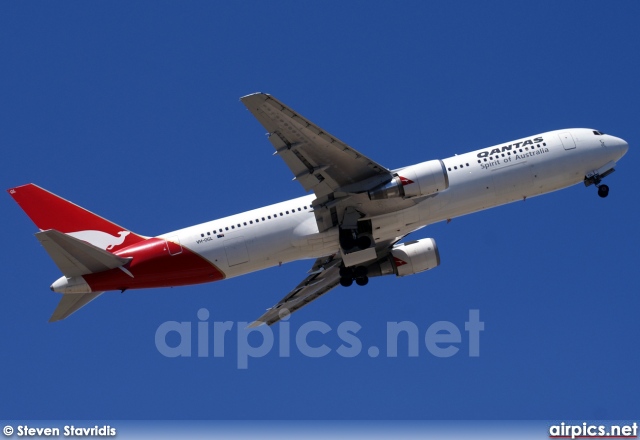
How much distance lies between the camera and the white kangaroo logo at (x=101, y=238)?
4822 cm

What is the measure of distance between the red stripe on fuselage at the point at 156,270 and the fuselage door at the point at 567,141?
17.4 meters

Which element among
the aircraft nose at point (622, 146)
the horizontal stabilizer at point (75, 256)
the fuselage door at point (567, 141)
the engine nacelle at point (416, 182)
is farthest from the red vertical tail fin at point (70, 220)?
the aircraft nose at point (622, 146)

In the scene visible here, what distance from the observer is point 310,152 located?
45.0 metres

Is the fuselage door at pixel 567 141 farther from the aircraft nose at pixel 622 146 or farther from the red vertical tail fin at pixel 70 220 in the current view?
the red vertical tail fin at pixel 70 220

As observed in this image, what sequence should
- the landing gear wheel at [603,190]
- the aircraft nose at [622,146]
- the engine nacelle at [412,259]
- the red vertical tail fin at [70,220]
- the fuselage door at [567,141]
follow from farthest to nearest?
the engine nacelle at [412,259] < the aircraft nose at [622,146] < the landing gear wheel at [603,190] < the fuselage door at [567,141] < the red vertical tail fin at [70,220]

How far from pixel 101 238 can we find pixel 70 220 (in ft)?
5.54

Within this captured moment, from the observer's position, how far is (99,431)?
41.8 metres

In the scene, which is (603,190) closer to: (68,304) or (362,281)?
(362,281)

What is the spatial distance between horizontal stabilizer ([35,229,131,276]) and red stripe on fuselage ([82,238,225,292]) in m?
0.45

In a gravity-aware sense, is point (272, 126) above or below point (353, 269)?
above

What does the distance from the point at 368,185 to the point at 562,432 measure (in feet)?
45.4

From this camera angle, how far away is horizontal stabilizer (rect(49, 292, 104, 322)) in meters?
47.0

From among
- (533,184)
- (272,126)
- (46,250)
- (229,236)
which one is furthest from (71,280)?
(533,184)

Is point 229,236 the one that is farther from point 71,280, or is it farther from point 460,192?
point 460,192
